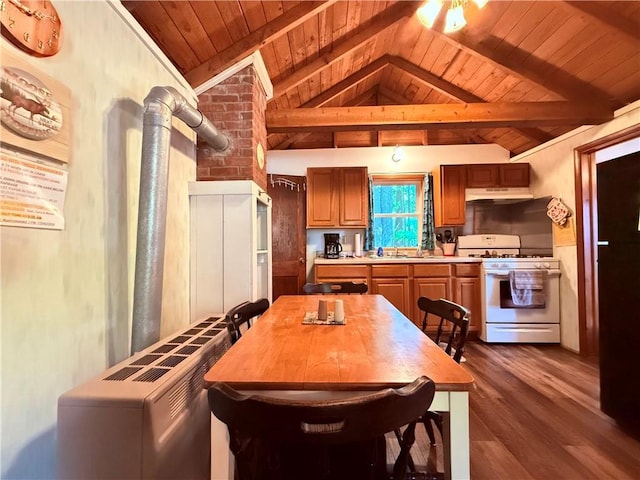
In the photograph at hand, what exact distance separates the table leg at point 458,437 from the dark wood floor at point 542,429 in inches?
35.0

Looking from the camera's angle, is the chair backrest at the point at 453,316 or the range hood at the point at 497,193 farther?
the range hood at the point at 497,193

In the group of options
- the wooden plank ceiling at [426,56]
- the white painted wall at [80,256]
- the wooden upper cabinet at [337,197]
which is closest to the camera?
the white painted wall at [80,256]

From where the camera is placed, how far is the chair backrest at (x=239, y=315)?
4.58ft

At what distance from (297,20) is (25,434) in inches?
107

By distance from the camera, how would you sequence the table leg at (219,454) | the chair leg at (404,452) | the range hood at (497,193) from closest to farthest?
the chair leg at (404,452) → the table leg at (219,454) → the range hood at (497,193)

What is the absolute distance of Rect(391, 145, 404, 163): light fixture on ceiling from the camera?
4338 mm

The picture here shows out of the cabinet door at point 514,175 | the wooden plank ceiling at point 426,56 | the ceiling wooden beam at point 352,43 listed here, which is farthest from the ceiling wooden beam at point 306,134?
the cabinet door at point 514,175

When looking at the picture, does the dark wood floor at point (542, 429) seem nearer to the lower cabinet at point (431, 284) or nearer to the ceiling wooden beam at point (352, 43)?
the lower cabinet at point (431, 284)

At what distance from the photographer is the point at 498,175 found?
3969 millimetres

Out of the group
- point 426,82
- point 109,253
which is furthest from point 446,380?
point 426,82

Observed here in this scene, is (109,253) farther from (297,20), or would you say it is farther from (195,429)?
(297,20)

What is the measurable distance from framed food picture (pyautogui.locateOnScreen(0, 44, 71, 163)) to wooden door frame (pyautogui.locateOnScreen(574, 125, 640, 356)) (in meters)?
4.15

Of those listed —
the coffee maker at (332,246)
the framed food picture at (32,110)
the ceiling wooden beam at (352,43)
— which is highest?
the ceiling wooden beam at (352,43)

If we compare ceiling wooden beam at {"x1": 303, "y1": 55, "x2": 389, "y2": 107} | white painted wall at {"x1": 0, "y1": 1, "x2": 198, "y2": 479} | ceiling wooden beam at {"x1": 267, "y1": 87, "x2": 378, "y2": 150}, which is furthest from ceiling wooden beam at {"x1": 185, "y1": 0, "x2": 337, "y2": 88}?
ceiling wooden beam at {"x1": 267, "y1": 87, "x2": 378, "y2": 150}
